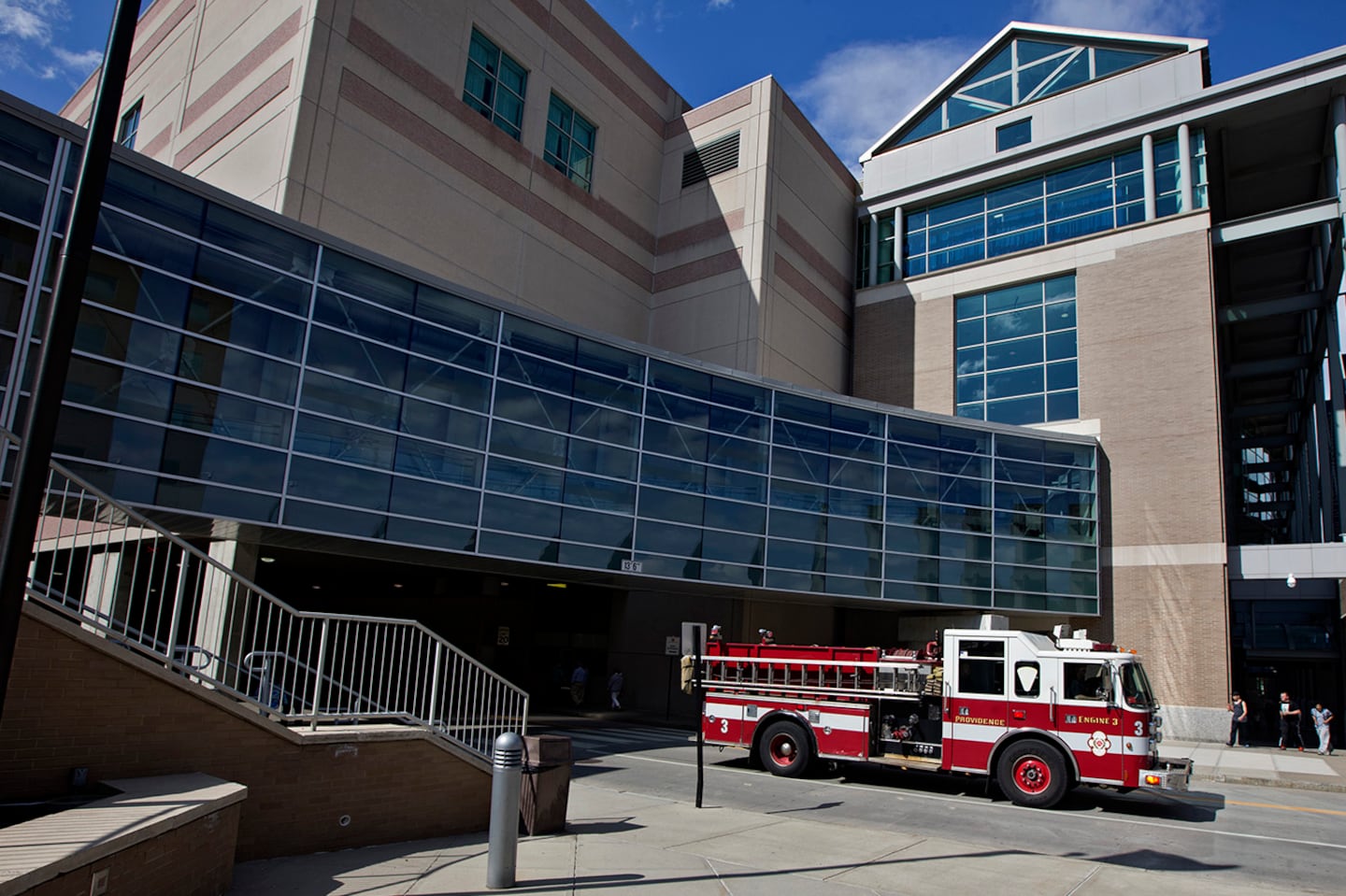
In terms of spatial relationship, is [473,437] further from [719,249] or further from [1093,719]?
[719,249]

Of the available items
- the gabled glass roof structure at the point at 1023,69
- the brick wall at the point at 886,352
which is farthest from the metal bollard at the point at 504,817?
the gabled glass roof structure at the point at 1023,69

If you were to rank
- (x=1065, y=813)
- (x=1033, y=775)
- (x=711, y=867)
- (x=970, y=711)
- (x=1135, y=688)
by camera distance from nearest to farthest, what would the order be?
(x=711, y=867) < (x=1065, y=813) < (x=1135, y=688) < (x=1033, y=775) < (x=970, y=711)

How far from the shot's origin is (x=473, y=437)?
1873cm

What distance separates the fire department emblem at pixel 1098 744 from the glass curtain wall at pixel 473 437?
10687mm

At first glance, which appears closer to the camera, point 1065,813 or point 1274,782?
point 1065,813

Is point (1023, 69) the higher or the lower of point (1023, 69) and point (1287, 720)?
the higher

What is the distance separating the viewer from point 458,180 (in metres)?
25.2

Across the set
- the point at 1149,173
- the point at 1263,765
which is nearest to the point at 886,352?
the point at 1149,173

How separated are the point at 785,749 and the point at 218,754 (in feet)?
36.0

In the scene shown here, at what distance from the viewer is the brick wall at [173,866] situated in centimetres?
462

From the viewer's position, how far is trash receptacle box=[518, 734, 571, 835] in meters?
9.19

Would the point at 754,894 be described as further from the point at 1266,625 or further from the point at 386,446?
the point at 1266,625

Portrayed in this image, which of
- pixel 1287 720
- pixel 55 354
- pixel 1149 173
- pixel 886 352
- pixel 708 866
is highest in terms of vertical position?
pixel 1149 173

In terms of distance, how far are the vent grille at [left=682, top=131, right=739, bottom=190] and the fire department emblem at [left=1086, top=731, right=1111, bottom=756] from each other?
23333 mm
